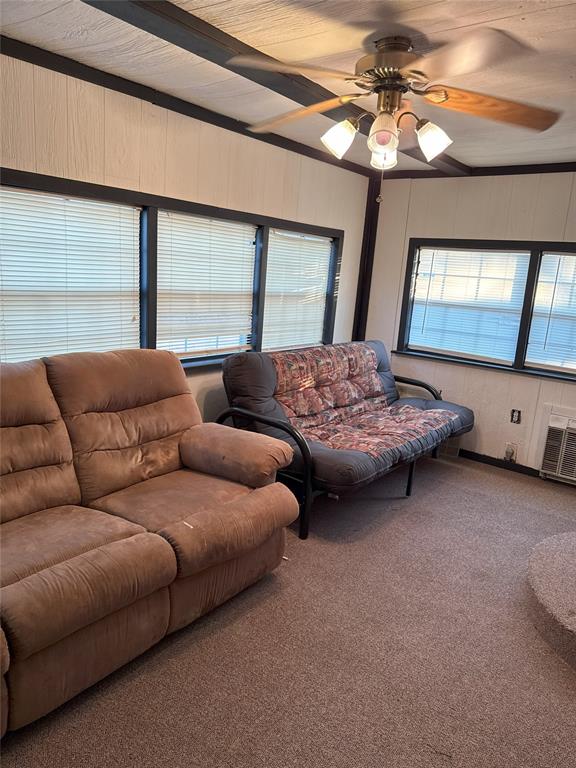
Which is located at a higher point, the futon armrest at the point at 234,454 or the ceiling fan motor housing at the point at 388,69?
the ceiling fan motor housing at the point at 388,69

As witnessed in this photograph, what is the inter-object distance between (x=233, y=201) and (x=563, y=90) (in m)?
2.03

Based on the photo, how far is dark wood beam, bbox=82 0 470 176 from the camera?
1828 millimetres

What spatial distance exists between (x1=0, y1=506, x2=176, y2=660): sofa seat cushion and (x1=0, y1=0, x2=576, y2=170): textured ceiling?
198 centimetres

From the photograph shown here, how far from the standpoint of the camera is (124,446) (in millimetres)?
2654

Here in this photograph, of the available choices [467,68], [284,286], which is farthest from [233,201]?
[467,68]

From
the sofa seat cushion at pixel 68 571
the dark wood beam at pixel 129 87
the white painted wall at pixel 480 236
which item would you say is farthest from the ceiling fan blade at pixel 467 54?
the white painted wall at pixel 480 236

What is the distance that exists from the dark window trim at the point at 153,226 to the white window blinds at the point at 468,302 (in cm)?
89

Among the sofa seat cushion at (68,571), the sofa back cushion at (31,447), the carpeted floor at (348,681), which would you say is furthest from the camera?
the sofa back cushion at (31,447)

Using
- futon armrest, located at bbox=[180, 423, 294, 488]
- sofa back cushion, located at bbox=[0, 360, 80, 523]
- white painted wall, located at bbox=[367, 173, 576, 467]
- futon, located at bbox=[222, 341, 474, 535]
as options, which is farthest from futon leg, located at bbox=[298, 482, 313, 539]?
white painted wall, located at bbox=[367, 173, 576, 467]

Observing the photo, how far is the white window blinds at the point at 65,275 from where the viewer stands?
2.65m

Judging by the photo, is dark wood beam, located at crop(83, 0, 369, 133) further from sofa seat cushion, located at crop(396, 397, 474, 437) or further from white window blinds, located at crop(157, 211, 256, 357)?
sofa seat cushion, located at crop(396, 397, 474, 437)

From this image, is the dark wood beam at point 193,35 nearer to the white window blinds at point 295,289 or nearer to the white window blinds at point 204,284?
the white window blinds at point 204,284

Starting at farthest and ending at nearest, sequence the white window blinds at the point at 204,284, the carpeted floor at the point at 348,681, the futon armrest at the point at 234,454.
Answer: the white window blinds at the point at 204,284 < the futon armrest at the point at 234,454 < the carpeted floor at the point at 348,681

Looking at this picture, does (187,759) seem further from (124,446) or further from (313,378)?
(313,378)
